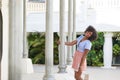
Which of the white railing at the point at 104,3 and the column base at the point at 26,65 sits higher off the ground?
the white railing at the point at 104,3

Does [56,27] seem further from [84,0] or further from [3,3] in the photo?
[3,3]

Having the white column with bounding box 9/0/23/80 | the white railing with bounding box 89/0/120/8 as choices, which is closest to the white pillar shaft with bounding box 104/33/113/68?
the white railing with bounding box 89/0/120/8

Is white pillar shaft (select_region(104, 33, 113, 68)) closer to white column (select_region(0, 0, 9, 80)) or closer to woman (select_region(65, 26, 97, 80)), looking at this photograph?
white column (select_region(0, 0, 9, 80))

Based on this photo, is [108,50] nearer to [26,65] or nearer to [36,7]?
[36,7]

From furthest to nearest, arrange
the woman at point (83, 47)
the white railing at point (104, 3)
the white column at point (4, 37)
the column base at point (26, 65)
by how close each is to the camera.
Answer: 1. the white railing at point (104, 3)
2. the column base at point (26, 65)
3. the white column at point (4, 37)
4. the woman at point (83, 47)

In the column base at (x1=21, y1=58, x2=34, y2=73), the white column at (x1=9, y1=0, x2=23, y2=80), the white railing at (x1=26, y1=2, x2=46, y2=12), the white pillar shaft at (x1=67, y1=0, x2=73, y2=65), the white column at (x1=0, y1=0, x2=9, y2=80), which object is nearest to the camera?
the white column at (x1=9, y1=0, x2=23, y2=80)

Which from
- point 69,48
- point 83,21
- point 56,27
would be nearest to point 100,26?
point 83,21

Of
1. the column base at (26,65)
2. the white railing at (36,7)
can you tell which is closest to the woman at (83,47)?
the column base at (26,65)

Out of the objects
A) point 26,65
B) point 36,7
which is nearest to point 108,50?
point 36,7

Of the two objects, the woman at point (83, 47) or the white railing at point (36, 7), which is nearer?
the woman at point (83, 47)

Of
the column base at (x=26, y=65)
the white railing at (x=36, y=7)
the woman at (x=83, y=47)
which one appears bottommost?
the column base at (x=26, y=65)

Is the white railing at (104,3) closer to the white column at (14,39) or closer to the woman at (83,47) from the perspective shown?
the woman at (83,47)

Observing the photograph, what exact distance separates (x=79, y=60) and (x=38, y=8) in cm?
1397

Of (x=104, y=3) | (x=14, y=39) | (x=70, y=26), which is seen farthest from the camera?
(x=104, y=3)
